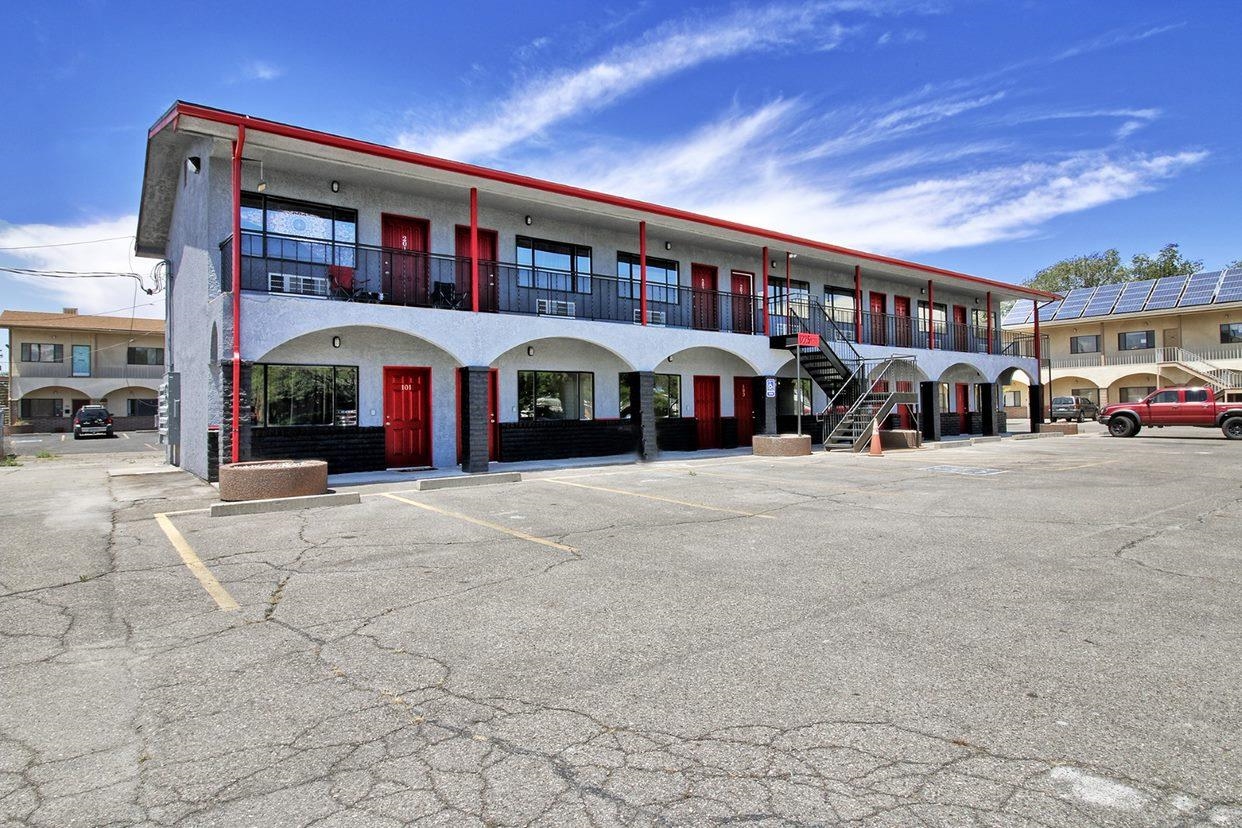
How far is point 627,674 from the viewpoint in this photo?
12.2 feet

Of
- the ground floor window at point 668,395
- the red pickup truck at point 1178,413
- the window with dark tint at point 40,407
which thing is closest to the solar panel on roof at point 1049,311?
the red pickup truck at point 1178,413

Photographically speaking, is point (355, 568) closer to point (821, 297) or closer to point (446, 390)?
point (446, 390)

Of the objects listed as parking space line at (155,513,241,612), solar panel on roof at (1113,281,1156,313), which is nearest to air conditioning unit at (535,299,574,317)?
parking space line at (155,513,241,612)

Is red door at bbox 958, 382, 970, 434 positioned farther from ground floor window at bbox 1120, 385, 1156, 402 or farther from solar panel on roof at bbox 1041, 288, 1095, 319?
ground floor window at bbox 1120, 385, 1156, 402

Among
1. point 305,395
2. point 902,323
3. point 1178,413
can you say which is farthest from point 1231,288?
point 305,395

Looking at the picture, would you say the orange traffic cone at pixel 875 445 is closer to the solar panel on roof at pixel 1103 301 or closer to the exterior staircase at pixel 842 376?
the exterior staircase at pixel 842 376

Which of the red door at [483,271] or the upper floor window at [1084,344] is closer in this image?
the red door at [483,271]

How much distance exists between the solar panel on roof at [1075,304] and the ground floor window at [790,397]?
3176cm

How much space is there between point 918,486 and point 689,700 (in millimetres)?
9543

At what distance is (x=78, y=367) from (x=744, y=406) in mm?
41320

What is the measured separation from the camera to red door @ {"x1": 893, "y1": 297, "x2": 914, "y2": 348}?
2586 centimetres

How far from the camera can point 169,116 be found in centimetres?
1177

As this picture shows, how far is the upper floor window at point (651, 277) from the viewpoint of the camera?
18.6m

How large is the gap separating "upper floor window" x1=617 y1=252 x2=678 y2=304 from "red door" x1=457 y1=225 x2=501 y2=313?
11.7 ft
